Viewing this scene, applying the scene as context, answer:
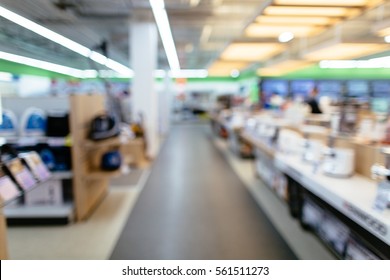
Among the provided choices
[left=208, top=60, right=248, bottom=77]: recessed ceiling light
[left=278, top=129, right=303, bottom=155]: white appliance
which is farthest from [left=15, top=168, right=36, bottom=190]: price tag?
[left=208, top=60, right=248, bottom=77]: recessed ceiling light

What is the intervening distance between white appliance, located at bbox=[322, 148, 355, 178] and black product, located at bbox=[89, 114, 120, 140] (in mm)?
2628

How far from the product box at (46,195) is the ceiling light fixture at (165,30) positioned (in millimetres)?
2441

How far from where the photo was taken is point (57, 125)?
3482 millimetres

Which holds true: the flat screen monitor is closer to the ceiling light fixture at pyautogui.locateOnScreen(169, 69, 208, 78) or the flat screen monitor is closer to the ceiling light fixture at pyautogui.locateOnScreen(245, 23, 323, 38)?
the ceiling light fixture at pyautogui.locateOnScreen(169, 69, 208, 78)

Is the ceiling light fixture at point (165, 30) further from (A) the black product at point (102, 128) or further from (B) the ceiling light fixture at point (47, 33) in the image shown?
(A) the black product at point (102, 128)

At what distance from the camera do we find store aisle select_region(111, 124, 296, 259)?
9.39 ft

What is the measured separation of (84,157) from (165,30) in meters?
3.50

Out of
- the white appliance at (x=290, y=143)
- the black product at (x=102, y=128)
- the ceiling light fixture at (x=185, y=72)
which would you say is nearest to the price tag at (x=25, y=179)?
the black product at (x=102, y=128)

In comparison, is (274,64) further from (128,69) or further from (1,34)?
(1,34)

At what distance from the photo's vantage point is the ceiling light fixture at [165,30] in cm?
378

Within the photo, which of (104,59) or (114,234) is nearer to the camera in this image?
(114,234)

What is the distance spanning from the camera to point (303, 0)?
2.82 metres
